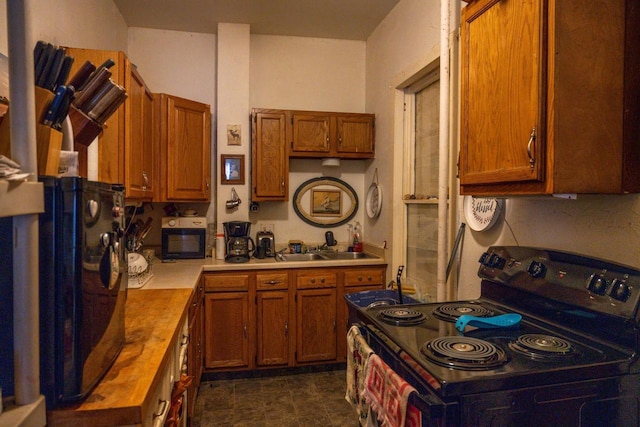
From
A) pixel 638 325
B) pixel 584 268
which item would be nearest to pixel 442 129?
pixel 584 268

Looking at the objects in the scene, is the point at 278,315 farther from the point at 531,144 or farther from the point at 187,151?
the point at 531,144

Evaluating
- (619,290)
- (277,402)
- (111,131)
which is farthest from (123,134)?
(619,290)

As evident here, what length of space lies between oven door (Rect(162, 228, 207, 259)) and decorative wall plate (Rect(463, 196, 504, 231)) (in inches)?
82.8

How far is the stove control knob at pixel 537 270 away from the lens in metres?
1.31

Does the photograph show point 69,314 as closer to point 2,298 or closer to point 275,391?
point 2,298

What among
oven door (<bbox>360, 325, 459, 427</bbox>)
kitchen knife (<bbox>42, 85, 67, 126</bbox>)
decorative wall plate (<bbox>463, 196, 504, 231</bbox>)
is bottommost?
oven door (<bbox>360, 325, 459, 427</bbox>)

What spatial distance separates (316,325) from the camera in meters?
3.12

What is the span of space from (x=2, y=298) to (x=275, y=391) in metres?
2.39

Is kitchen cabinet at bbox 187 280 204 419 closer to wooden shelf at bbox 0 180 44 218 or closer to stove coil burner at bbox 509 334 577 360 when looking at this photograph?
wooden shelf at bbox 0 180 44 218

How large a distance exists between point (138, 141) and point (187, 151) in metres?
0.70

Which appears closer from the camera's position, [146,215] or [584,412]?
[584,412]

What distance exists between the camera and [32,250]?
0.77m

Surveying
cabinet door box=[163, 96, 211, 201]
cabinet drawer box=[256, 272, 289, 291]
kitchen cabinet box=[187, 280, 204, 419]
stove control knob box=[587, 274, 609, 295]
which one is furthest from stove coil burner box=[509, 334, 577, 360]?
cabinet door box=[163, 96, 211, 201]

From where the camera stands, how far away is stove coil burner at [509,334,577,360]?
1052 mm
